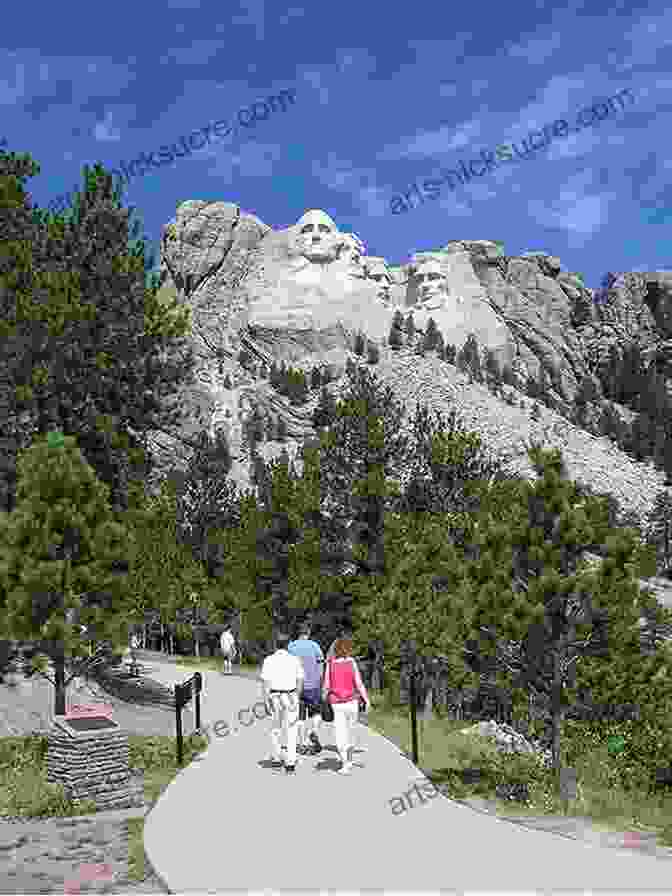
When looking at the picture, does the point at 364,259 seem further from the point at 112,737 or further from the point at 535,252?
the point at 112,737

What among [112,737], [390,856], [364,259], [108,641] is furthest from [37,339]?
[364,259]

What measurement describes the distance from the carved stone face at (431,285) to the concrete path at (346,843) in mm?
154935

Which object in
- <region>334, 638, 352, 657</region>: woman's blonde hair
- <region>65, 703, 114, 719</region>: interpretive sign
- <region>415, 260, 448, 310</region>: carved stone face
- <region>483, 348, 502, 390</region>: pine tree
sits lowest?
<region>65, 703, 114, 719</region>: interpretive sign

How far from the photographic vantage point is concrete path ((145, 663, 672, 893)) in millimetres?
7223

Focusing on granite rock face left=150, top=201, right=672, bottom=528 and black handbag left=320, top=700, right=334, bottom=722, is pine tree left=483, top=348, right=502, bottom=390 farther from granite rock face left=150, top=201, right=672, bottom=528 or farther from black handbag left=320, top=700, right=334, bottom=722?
black handbag left=320, top=700, right=334, bottom=722

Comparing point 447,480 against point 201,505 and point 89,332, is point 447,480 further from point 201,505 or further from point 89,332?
point 201,505

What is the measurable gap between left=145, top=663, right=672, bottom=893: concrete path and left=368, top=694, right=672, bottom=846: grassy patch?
0.91m

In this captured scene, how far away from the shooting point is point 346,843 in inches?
332

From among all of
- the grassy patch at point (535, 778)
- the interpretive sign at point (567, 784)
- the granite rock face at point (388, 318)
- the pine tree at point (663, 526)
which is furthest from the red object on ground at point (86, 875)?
the granite rock face at point (388, 318)

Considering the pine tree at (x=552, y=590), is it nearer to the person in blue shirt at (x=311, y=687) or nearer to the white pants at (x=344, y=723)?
the white pants at (x=344, y=723)

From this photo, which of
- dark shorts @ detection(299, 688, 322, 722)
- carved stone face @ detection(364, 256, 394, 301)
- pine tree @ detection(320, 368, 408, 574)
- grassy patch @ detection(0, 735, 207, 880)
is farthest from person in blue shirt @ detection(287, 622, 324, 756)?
carved stone face @ detection(364, 256, 394, 301)

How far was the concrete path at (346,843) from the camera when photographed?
722 centimetres

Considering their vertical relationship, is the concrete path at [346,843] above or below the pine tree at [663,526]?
below

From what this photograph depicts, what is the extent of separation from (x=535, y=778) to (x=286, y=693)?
128 inches
